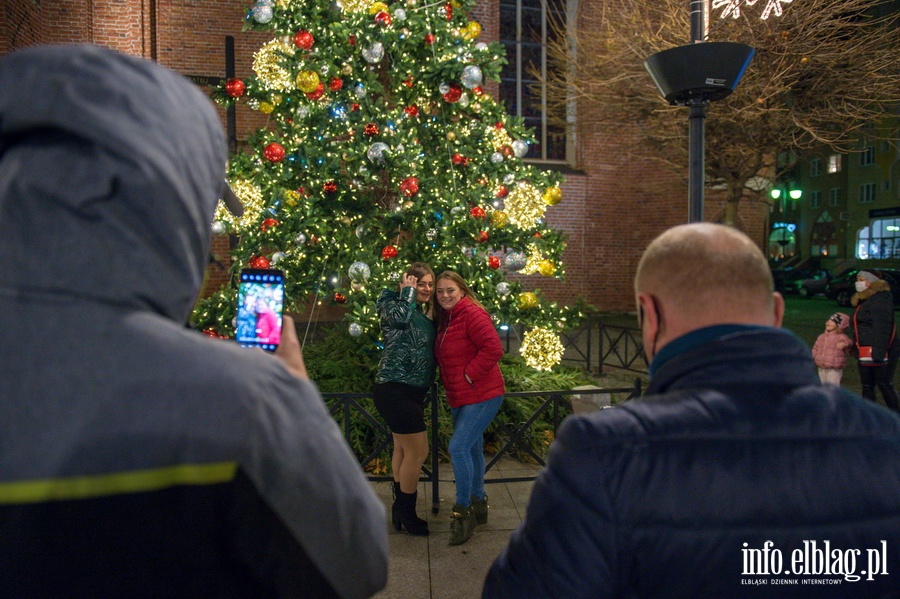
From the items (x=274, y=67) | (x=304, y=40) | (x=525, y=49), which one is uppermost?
(x=525, y=49)

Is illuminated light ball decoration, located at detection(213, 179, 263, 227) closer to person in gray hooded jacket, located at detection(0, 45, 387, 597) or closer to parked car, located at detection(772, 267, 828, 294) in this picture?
person in gray hooded jacket, located at detection(0, 45, 387, 597)

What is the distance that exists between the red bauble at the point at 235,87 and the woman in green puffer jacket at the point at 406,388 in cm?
376

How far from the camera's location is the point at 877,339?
7.87 metres

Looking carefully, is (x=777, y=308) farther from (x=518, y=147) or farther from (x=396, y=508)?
(x=518, y=147)

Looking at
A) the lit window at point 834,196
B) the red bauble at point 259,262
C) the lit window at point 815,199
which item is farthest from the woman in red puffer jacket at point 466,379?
the lit window at point 815,199

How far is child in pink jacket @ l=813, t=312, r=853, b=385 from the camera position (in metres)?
8.13

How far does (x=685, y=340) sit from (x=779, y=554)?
1.43 ft

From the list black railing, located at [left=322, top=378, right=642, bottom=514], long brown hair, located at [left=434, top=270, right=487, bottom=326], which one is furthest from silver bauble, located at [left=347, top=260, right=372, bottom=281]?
long brown hair, located at [left=434, top=270, right=487, bottom=326]

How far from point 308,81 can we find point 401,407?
12.8ft

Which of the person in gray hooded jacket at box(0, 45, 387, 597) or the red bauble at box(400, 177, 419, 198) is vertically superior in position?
the red bauble at box(400, 177, 419, 198)

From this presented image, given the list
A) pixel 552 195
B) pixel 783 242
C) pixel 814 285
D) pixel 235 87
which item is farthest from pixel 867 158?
pixel 235 87

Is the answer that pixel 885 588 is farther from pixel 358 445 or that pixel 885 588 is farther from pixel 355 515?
Result: pixel 358 445

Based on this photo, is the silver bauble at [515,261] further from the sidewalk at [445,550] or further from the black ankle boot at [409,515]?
the black ankle boot at [409,515]

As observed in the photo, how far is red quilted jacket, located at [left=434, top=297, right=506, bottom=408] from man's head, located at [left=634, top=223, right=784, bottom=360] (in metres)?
3.13
